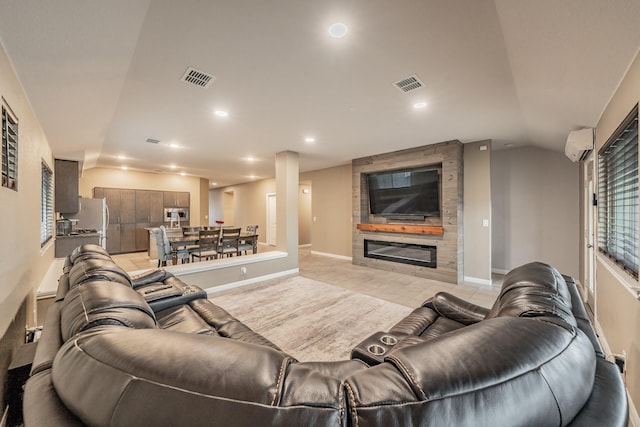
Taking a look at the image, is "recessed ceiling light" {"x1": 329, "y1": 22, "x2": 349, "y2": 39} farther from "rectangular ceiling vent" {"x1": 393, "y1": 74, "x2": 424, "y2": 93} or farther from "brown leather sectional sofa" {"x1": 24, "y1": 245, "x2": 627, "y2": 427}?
"brown leather sectional sofa" {"x1": 24, "y1": 245, "x2": 627, "y2": 427}

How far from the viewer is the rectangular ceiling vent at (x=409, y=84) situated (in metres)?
2.42

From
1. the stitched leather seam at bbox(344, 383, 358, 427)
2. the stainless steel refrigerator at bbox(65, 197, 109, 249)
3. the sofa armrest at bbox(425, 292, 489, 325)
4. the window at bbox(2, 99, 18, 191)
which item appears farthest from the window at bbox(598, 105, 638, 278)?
the stainless steel refrigerator at bbox(65, 197, 109, 249)

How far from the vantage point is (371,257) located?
5.97 meters

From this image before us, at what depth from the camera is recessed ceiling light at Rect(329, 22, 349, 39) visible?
1718 mm

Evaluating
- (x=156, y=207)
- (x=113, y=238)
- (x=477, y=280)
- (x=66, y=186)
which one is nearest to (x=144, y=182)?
(x=156, y=207)

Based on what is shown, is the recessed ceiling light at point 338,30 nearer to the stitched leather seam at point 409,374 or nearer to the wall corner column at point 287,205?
the stitched leather seam at point 409,374

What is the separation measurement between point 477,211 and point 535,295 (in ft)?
13.2

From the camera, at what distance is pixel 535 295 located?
3.75 feet

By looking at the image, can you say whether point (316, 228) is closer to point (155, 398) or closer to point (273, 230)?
point (273, 230)

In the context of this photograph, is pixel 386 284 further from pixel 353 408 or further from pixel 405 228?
pixel 353 408

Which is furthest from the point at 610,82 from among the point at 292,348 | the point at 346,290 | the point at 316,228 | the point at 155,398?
the point at 316,228

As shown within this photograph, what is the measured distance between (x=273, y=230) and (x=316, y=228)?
8.21ft

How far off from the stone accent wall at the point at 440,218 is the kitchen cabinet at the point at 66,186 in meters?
5.63

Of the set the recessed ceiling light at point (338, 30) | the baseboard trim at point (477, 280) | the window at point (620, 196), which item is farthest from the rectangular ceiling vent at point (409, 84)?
the baseboard trim at point (477, 280)
